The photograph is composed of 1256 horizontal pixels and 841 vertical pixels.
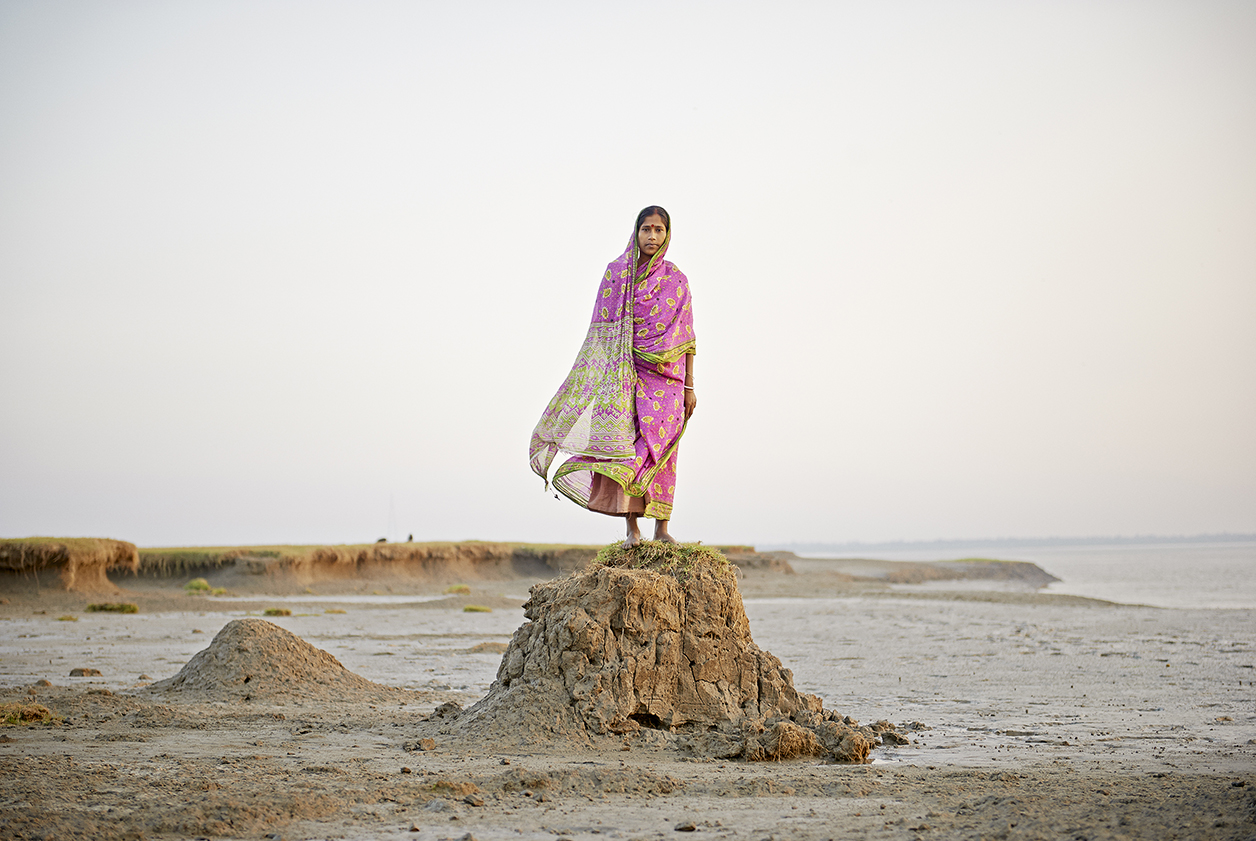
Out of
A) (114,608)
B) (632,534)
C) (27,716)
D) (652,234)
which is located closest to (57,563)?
(114,608)

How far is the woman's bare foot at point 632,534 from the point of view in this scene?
21.0 ft

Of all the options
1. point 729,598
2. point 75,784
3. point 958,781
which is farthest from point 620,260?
point 75,784

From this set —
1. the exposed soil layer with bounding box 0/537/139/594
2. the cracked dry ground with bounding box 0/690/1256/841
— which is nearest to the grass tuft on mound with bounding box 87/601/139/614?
the exposed soil layer with bounding box 0/537/139/594

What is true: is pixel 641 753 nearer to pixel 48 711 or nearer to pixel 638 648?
pixel 638 648

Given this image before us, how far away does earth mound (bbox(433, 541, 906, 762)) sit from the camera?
559cm

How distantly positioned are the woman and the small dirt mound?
3.20 meters

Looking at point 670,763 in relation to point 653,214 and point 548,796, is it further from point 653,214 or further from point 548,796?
point 653,214

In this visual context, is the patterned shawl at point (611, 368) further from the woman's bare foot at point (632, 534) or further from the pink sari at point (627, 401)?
the woman's bare foot at point (632, 534)

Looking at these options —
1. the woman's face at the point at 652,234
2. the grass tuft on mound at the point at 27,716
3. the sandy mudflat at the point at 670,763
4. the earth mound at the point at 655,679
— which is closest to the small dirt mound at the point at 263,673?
the sandy mudflat at the point at 670,763

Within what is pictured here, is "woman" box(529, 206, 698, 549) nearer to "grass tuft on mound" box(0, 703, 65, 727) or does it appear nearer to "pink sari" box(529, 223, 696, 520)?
"pink sari" box(529, 223, 696, 520)

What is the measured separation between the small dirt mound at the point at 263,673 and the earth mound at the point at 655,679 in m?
2.44

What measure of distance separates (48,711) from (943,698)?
734 cm

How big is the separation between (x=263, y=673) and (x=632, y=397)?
4454 mm

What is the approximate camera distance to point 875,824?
392 cm
